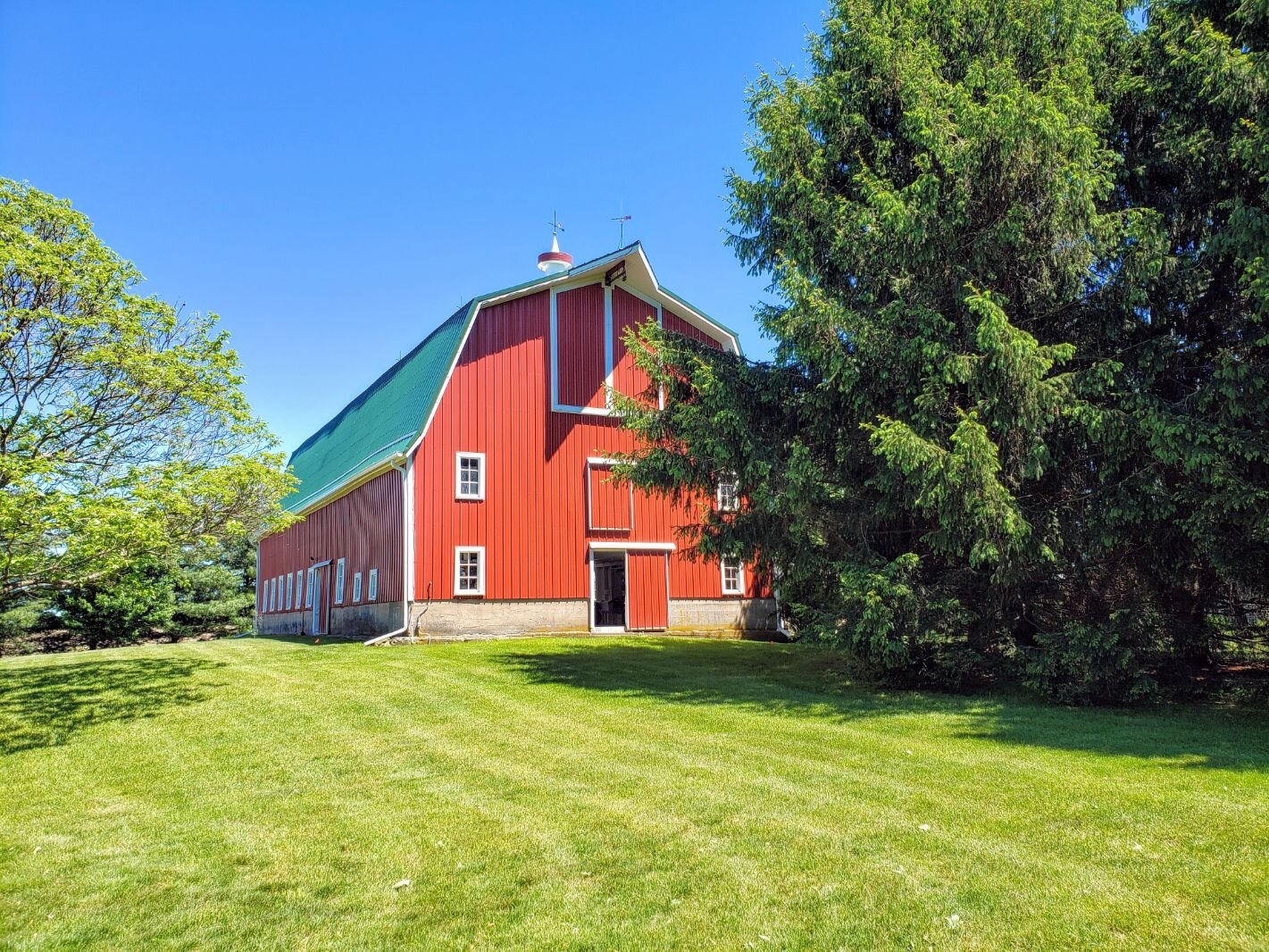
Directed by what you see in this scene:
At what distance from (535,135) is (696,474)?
20.8ft

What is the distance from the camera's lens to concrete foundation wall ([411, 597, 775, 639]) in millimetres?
17141

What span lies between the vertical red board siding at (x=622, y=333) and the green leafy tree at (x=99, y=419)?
10150 mm

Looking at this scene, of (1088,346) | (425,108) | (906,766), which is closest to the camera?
(906,766)

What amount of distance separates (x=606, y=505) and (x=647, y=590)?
7.51 ft

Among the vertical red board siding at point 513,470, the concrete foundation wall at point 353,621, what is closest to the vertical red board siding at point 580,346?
the vertical red board siding at point 513,470

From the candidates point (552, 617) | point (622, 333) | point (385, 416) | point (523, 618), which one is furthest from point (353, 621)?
point (622, 333)

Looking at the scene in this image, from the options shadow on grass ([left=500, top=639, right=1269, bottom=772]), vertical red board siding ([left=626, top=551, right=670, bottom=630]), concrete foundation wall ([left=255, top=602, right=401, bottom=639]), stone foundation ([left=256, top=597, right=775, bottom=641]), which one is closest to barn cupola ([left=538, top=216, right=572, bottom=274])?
vertical red board siding ([left=626, top=551, right=670, bottom=630])

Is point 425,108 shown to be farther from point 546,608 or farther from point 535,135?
point 546,608

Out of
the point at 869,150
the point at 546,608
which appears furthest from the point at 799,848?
the point at 546,608

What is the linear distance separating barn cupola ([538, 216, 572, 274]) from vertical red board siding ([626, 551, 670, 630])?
8591mm

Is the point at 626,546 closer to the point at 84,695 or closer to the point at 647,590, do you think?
the point at 647,590

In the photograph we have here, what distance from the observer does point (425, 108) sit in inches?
492

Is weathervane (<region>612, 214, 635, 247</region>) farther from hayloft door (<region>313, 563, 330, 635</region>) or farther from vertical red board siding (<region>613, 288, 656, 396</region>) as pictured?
hayloft door (<region>313, 563, 330, 635</region>)

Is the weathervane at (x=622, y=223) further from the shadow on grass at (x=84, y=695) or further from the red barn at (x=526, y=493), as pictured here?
the shadow on grass at (x=84, y=695)
